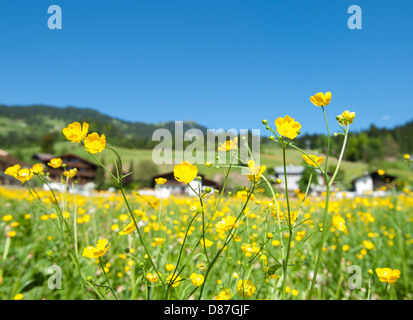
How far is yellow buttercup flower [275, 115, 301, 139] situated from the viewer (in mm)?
644

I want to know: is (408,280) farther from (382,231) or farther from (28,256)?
A: (28,256)

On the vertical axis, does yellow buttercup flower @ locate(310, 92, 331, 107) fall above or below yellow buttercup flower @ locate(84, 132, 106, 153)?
above

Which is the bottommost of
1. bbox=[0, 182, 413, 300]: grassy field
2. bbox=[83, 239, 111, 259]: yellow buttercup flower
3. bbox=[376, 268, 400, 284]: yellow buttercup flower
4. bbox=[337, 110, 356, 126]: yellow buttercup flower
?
bbox=[0, 182, 413, 300]: grassy field

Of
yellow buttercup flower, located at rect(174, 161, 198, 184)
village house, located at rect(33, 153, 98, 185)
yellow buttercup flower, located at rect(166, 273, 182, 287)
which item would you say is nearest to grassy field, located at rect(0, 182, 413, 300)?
village house, located at rect(33, 153, 98, 185)

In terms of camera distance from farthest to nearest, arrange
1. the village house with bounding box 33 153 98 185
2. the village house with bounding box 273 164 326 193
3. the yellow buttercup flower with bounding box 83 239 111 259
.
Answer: the village house with bounding box 273 164 326 193, the village house with bounding box 33 153 98 185, the yellow buttercup flower with bounding box 83 239 111 259

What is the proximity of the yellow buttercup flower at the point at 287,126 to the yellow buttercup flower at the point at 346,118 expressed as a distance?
0.57 ft

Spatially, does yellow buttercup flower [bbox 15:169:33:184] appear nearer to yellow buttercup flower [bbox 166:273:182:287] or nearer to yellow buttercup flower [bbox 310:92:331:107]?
yellow buttercup flower [bbox 166:273:182:287]

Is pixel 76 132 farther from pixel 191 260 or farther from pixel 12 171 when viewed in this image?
pixel 191 260

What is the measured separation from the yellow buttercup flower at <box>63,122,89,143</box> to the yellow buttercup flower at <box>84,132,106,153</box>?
0.02 metres

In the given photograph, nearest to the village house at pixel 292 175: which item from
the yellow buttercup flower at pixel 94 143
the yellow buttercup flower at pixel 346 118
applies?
the yellow buttercup flower at pixel 346 118

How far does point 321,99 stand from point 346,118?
3.7 inches

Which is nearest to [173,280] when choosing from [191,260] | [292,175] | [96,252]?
[96,252]

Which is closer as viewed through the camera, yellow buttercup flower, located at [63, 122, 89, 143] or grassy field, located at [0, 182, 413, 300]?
yellow buttercup flower, located at [63, 122, 89, 143]

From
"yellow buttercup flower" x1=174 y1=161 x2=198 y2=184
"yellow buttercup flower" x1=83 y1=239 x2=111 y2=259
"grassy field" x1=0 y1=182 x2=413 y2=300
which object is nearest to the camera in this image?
"yellow buttercup flower" x1=174 y1=161 x2=198 y2=184
